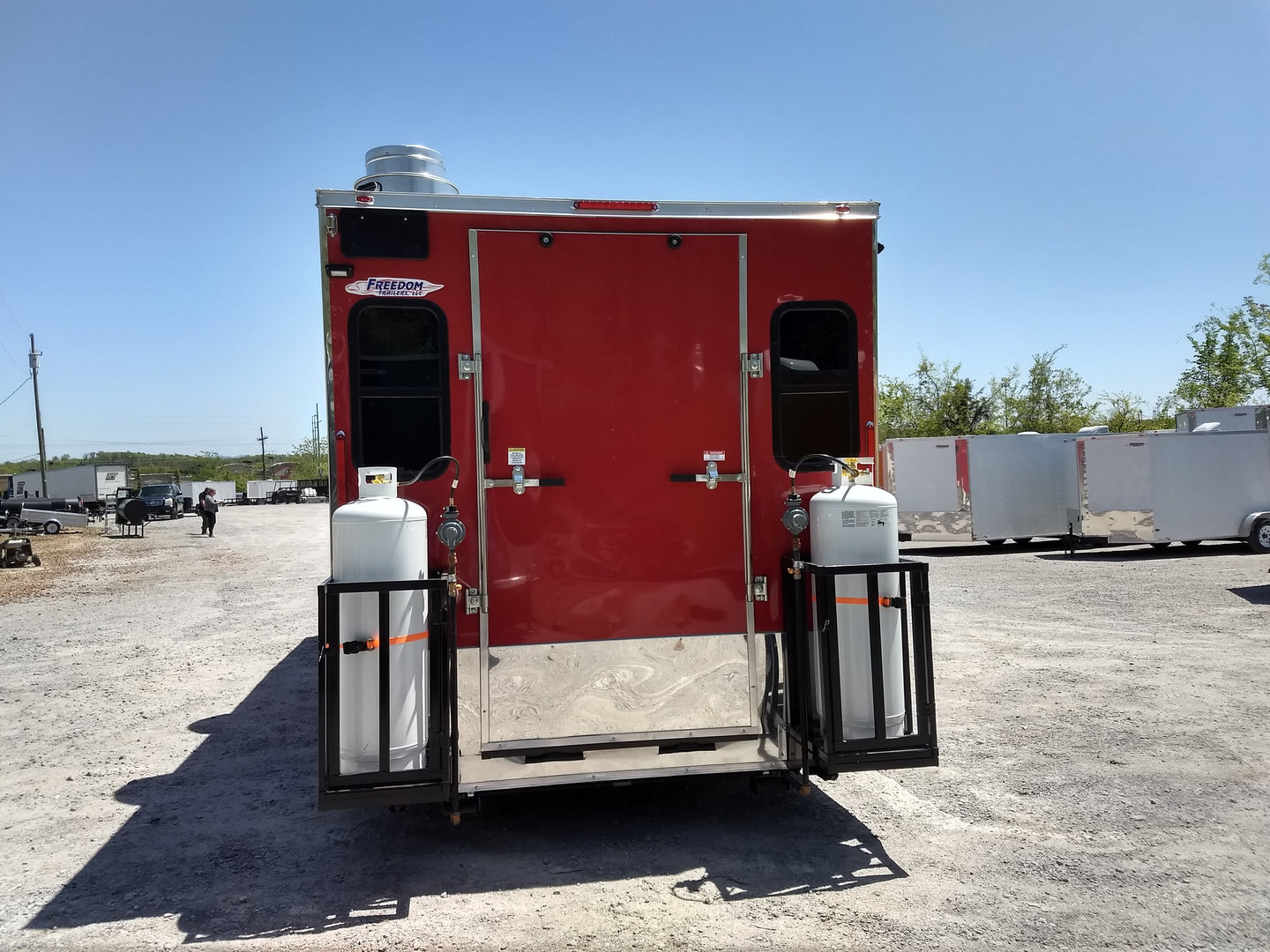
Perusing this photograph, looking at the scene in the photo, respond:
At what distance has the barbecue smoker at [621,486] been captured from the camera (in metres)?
3.98

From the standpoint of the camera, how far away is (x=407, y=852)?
13.7ft

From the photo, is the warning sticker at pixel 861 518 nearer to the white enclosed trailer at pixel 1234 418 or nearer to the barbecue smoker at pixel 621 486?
the barbecue smoker at pixel 621 486

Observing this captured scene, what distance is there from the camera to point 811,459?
4.39 meters

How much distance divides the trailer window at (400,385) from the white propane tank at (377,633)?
1.14 ft

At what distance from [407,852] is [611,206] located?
328cm

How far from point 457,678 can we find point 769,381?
2103 mm

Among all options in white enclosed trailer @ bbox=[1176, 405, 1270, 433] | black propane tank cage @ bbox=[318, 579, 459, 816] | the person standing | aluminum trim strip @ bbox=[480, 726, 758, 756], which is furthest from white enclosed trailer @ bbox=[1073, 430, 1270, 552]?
the person standing

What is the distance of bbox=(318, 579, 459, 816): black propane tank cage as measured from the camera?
3.61m

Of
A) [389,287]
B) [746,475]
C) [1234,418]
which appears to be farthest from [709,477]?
[1234,418]

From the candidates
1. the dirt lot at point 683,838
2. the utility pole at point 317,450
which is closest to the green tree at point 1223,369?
the dirt lot at point 683,838

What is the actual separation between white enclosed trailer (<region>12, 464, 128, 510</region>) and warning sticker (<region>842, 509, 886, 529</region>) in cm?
5041

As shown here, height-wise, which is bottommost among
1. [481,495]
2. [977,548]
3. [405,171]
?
[977,548]

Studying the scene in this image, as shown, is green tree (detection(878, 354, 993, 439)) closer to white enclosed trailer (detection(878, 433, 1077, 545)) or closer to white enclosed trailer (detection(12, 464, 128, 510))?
white enclosed trailer (detection(878, 433, 1077, 545))

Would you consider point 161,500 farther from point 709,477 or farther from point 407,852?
point 709,477
